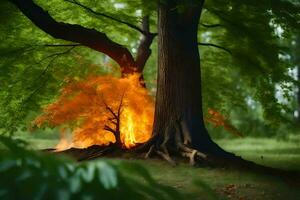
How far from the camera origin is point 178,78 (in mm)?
14734

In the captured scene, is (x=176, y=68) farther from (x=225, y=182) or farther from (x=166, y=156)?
(x=225, y=182)

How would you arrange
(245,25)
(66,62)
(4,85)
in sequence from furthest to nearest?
(66,62)
(4,85)
(245,25)

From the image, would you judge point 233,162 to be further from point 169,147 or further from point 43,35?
point 43,35

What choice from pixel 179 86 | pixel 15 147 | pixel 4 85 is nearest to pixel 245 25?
pixel 179 86

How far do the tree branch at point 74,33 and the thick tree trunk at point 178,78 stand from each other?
6.91 ft

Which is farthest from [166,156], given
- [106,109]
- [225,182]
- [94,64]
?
[94,64]

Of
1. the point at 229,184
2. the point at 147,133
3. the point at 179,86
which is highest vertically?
the point at 179,86

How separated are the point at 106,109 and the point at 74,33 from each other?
97.8 inches

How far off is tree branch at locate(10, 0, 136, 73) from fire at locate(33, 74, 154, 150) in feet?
3.94

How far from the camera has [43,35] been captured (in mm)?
18609

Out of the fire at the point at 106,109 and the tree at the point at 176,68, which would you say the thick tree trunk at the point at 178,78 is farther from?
the fire at the point at 106,109

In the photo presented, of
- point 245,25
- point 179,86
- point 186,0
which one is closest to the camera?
point 186,0

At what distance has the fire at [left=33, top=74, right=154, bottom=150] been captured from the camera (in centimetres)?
1481

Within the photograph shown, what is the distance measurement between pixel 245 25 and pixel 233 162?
199 inches
